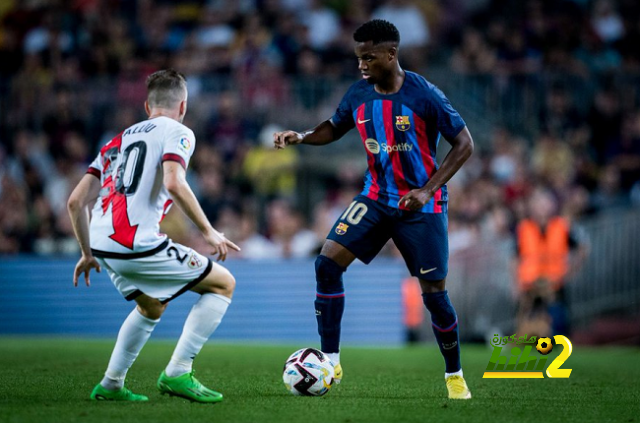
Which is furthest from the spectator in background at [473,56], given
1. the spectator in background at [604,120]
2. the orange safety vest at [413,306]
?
the orange safety vest at [413,306]

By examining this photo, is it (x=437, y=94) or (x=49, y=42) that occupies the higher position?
(x=49, y=42)

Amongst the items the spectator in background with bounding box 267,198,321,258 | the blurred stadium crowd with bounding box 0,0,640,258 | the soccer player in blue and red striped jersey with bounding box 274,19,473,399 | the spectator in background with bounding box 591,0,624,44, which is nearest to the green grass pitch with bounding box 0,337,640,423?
the soccer player in blue and red striped jersey with bounding box 274,19,473,399

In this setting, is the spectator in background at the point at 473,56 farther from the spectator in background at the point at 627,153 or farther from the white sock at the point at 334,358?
the white sock at the point at 334,358

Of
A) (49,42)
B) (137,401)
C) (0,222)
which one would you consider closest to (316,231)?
(0,222)

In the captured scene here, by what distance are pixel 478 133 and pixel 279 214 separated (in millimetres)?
3898

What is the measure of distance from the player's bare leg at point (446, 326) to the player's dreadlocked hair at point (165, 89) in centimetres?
A: 224

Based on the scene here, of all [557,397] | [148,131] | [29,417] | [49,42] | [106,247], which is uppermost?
[49,42]

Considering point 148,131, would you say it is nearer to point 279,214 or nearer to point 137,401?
point 137,401

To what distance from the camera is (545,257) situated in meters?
14.5

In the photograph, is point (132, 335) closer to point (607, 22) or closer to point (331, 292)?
point (331, 292)

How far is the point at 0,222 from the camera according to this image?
659 inches

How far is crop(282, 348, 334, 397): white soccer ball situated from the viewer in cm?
740

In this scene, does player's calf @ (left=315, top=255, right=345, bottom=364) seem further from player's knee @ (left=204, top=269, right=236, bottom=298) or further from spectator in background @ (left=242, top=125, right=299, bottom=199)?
spectator in background @ (left=242, top=125, right=299, bottom=199)

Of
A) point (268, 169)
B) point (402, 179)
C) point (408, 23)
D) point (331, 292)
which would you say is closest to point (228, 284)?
point (331, 292)
